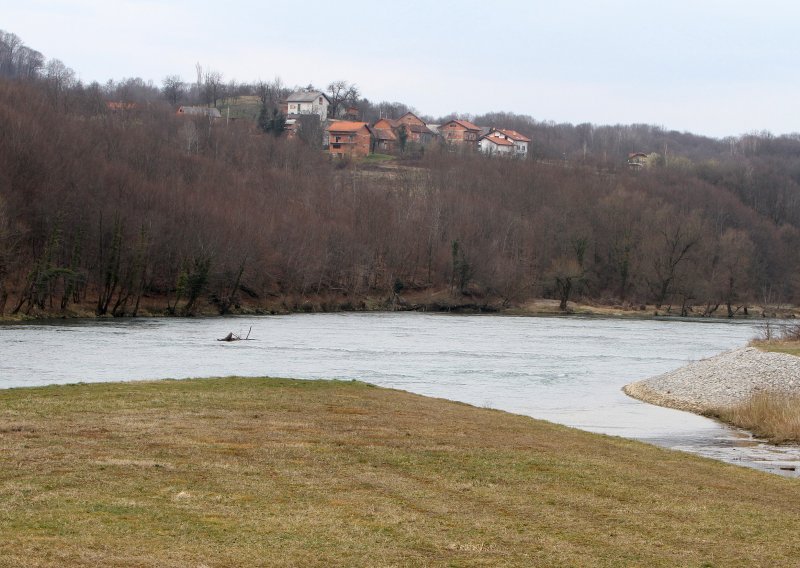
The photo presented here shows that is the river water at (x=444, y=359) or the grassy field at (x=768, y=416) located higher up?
the grassy field at (x=768, y=416)

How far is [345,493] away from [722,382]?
28795 mm

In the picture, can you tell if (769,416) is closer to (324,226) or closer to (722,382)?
(722,382)

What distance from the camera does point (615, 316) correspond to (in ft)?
358

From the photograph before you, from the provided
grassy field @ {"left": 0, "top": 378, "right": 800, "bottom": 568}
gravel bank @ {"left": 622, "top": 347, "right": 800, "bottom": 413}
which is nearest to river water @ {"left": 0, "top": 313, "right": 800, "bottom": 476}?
gravel bank @ {"left": 622, "top": 347, "right": 800, "bottom": 413}

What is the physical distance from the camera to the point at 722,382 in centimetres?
4038

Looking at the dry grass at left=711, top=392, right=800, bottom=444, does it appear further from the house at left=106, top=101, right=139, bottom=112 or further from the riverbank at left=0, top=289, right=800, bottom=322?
the house at left=106, top=101, right=139, bottom=112

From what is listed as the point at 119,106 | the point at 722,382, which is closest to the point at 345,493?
the point at 722,382

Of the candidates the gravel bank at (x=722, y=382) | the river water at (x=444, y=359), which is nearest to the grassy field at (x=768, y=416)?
the river water at (x=444, y=359)

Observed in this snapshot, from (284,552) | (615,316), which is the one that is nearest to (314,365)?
(284,552)

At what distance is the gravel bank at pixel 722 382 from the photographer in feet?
122

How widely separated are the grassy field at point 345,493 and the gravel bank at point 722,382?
1481 centimetres

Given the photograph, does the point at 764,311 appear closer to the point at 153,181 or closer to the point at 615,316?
the point at 615,316

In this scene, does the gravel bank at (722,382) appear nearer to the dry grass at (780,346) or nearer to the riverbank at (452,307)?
the dry grass at (780,346)

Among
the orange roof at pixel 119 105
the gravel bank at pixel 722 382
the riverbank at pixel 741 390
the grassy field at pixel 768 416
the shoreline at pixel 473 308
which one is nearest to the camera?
the grassy field at pixel 768 416
